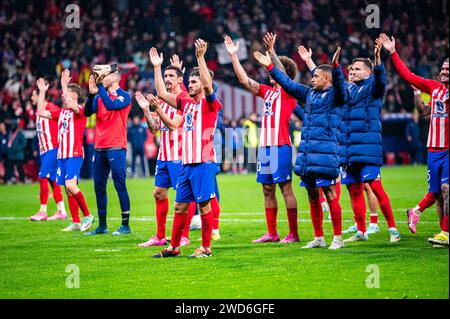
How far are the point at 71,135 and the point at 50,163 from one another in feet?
6.09

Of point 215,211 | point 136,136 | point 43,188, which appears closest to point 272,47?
point 215,211

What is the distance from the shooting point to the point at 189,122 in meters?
9.87

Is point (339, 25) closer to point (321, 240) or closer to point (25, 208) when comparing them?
point (25, 208)

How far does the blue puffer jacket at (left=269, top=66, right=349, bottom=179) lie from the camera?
9.98m

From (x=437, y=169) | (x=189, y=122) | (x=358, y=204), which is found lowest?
(x=358, y=204)

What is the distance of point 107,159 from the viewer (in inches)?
500

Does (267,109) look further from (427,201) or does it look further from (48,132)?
(48,132)

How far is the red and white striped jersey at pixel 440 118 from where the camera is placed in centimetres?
1016

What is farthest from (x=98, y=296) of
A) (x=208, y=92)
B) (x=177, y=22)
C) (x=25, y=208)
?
(x=177, y=22)

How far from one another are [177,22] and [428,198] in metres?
22.0

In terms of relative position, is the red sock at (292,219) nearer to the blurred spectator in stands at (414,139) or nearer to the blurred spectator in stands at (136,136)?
the blurred spectator in stands at (136,136)

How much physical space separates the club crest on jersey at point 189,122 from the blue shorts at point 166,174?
157cm

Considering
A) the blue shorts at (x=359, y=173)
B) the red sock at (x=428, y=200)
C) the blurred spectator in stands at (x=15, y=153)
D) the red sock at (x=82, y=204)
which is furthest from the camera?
the blurred spectator in stands at (x=15, y=153)

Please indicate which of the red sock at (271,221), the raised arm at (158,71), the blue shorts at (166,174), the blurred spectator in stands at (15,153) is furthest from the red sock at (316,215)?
the blurred spectator in stands at (15,153)
